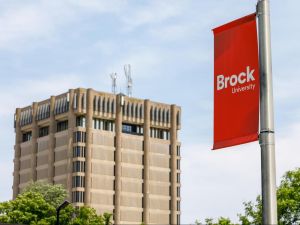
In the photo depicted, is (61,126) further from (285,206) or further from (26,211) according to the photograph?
(285,206)

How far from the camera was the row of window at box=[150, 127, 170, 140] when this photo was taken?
186 m

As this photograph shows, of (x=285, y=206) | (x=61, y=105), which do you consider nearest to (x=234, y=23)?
(x=285, y=206)

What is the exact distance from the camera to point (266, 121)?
33.4 feet

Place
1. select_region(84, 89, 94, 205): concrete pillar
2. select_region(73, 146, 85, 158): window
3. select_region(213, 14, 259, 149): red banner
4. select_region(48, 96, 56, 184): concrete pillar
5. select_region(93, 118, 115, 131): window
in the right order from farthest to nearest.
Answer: select_region(93, 118, 115, 131): window, select_region(48, 96, 56, 184): concrete pillar, select_region(73, 146, 85, 158): window, select_region(84, 89, 94, 205): concrete pillar, select_region(213, 14, 259, 149): red banner

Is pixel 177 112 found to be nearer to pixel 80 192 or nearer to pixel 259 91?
pixel 80 192

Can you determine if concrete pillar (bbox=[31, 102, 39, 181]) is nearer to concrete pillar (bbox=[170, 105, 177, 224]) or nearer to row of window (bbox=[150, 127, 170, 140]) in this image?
row of window (bbox=[150, 127, 170, 140])

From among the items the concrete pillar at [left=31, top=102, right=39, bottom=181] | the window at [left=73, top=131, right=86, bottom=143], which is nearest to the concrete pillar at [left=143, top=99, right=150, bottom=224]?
the window at [left=73, top=131, right=86, bottom=143]

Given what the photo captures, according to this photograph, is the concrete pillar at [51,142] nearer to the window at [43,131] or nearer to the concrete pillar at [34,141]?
the window at [43,131]

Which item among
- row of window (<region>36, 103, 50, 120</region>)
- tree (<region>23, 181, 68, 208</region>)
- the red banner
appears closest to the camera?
the red banner

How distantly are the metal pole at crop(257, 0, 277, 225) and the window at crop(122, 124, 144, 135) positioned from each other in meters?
170

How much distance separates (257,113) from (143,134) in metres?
172

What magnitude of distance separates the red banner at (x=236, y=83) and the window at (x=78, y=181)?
510ft

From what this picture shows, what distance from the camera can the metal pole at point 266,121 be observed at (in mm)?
9969

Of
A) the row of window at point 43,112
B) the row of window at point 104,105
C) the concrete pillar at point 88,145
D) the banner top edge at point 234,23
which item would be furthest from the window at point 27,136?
the banner top edge at point 234,23
